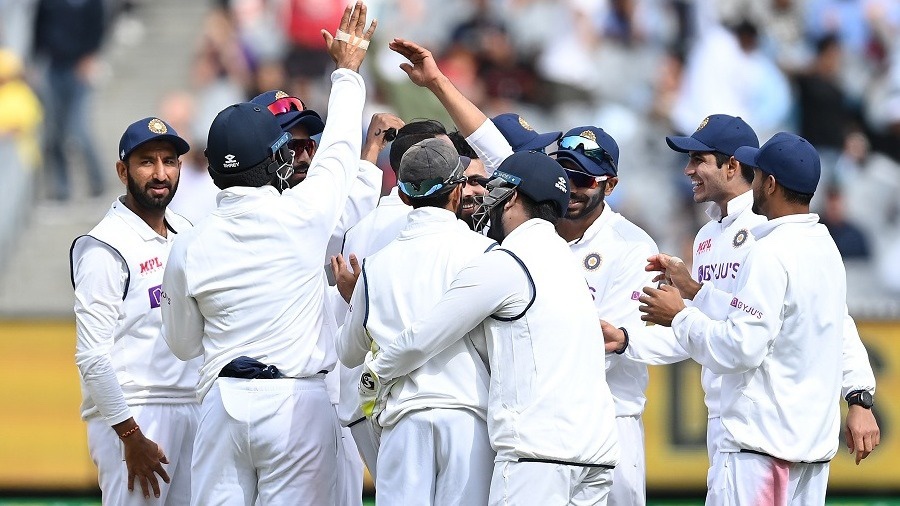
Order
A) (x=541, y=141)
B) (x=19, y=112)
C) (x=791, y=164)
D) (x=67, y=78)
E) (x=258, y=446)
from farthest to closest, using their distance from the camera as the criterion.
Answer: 1. (x=67, y=78)
2. (x=19, y=112)
3. (x=541, y=141)
4. (x=791, y=164)
5. (x=258, y=446)

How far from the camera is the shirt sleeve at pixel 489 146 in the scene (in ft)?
20.1

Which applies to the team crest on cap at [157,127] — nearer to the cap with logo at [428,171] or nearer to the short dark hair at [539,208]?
the cap with logo at [428,171]

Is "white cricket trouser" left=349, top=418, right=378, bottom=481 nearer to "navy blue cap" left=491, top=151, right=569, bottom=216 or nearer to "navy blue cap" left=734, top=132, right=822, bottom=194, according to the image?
"navy blue cap" left=491, top=151, right=569, bottom=216

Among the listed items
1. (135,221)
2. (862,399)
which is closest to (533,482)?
(862,399)

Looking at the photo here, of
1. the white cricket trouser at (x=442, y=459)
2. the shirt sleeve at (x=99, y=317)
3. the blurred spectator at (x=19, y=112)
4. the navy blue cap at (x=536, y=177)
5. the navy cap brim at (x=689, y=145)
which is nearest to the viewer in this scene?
the white cricket trouser at (x=442, y=459)

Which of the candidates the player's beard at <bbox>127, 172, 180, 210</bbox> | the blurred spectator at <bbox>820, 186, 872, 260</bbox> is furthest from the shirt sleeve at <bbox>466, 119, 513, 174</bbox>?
the blurred spectator at <bbox>820, 186, 872, 260</bbox>

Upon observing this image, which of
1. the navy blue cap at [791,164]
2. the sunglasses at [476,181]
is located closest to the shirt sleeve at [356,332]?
the sunglasses at [476,181]

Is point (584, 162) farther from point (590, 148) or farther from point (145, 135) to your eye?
point (145, 135)

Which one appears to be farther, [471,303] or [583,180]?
[583,180]

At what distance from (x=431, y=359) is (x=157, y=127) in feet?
6.53

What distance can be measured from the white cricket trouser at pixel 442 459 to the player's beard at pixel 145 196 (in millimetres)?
1853

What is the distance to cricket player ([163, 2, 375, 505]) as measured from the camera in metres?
5.23

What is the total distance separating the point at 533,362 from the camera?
4.73 meters

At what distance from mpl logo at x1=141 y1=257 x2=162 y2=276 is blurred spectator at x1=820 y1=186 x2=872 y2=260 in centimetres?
785
